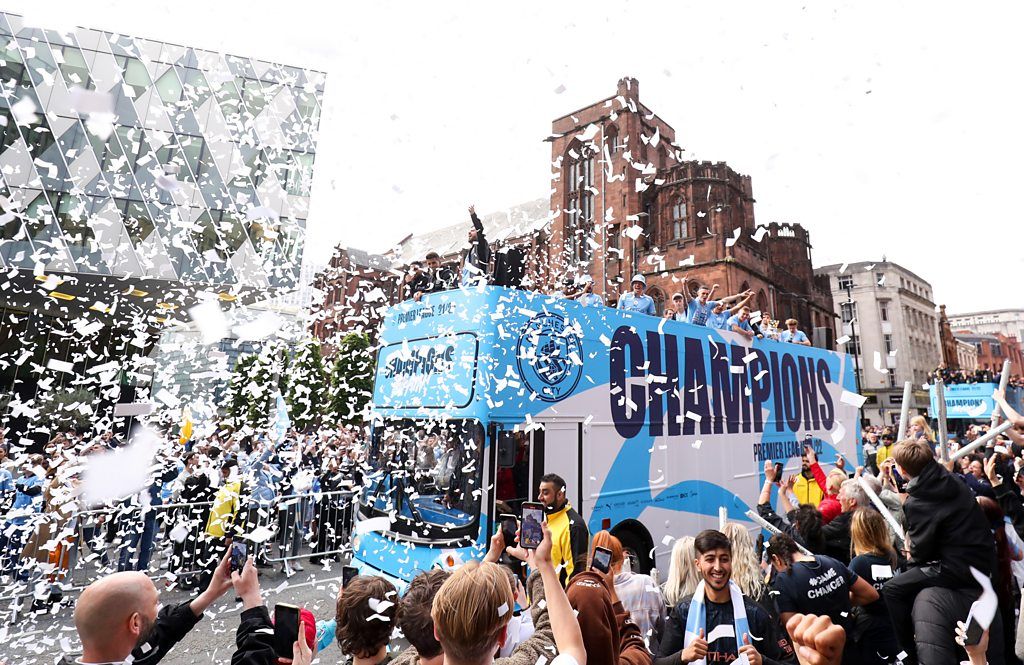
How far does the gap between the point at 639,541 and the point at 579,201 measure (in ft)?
107

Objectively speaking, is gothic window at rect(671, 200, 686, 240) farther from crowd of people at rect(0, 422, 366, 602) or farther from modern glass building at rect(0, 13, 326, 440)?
crowd of people at rect(0, 422, 366, 602)

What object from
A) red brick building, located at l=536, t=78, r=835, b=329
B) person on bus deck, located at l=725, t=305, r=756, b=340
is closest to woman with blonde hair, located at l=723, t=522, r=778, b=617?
person on bus deck, located at l=725, t=305, r=756, b=340

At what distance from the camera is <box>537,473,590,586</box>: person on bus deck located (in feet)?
15.0

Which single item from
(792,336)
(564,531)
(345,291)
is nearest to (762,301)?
(792,336)

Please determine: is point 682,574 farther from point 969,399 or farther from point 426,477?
point 969,399

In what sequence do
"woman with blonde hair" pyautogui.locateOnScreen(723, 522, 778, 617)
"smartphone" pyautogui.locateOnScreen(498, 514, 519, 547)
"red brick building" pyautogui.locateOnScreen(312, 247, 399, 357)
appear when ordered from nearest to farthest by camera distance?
"woman with blonde hair" pyautogui.locateOnScreen(723, 522, 778, 617), "smartphone" pyautogui.locateOnScreen(498, 514, 519, 547), "red brick building" pyautogui.locateOnScreen(312, 247, 399, 357)

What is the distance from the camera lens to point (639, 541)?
657 cm

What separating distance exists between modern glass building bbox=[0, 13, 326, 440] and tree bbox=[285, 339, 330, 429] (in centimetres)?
1110

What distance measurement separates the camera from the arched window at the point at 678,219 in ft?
104

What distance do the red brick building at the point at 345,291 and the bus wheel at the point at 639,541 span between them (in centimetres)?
3864

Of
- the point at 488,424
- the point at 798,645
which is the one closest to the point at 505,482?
the point at 488,424

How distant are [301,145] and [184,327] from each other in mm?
15431

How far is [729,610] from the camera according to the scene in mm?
2713

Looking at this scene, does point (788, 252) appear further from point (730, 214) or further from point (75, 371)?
point (75, 371)
